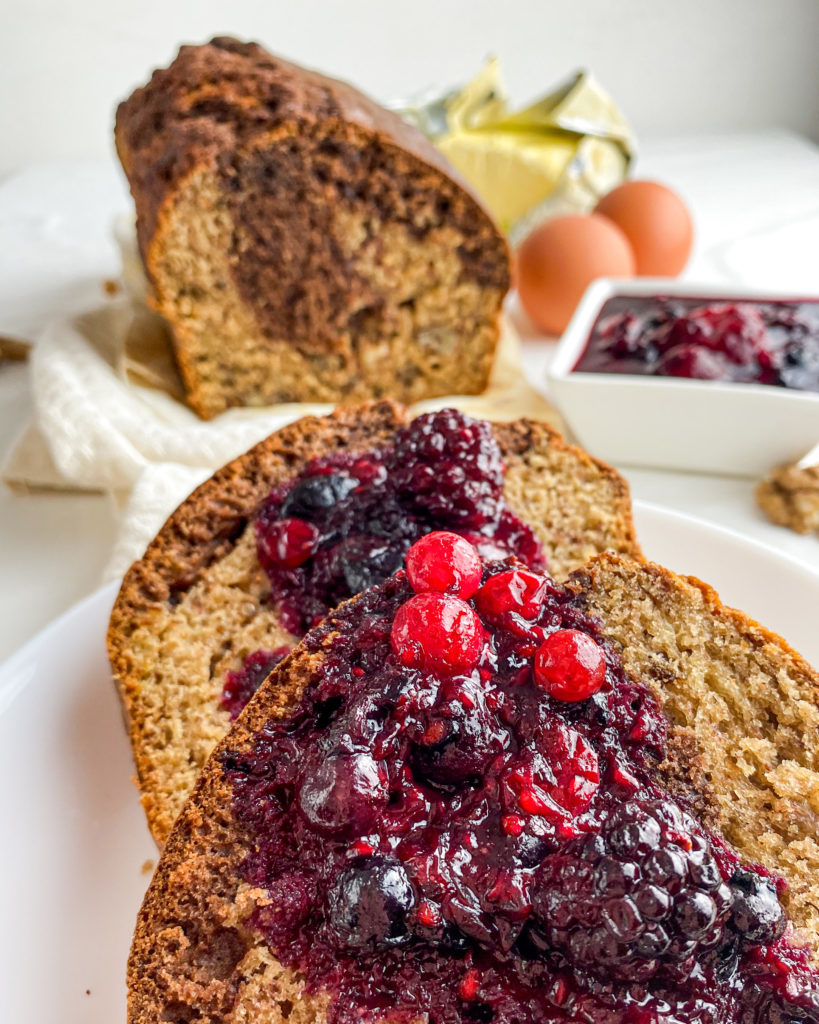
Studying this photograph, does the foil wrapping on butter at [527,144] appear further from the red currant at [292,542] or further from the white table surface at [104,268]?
the red currant at [292,542]

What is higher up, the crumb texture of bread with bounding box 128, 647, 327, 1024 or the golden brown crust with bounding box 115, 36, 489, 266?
the golden brown crust with bounding box 115, 36, 489, 266

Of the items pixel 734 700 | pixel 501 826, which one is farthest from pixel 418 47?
pixel 501 826

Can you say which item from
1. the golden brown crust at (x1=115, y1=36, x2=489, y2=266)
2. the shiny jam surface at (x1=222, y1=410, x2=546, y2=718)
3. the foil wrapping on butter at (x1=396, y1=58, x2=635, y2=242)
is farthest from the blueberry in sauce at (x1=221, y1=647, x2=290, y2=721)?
the foil wrapping on butter at (x1=396, y1=58, x2=635, y2=242)

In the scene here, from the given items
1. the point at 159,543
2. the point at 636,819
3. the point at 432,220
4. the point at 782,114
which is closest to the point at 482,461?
the point at 159,543

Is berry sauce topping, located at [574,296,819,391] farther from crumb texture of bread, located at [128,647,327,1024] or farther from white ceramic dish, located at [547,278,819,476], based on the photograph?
crumb texture of bread, located at [128,647,327,1024]

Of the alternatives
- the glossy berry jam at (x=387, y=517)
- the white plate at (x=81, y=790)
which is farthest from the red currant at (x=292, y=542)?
the white plate at (x=81, y=790)

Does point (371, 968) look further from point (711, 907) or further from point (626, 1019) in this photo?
point (711, 907)
